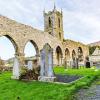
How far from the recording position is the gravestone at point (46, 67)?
12.1 metres

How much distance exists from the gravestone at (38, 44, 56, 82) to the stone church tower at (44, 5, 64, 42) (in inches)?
1378

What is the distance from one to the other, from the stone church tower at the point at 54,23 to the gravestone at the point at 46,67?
34990 millimetres

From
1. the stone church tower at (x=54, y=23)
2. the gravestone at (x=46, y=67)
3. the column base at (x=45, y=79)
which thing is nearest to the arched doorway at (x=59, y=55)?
the stone church tower at (x=54, y=23)

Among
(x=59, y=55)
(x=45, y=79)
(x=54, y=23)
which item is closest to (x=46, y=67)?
(x=45, y=79)

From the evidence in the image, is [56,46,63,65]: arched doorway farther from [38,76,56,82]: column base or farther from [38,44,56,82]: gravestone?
[38,76,56,82]: column base

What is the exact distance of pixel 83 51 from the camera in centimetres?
5450

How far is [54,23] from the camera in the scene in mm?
47938

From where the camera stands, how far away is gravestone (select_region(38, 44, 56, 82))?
12088 mm

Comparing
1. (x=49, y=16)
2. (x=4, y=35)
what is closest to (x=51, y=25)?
(x=49, y=16)

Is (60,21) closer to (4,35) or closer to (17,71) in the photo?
(4,35)

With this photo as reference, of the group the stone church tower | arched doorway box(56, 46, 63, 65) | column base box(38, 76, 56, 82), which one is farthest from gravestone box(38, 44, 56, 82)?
the stone church tower

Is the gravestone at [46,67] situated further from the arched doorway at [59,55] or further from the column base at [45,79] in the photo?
the arched doorway at [59,55]

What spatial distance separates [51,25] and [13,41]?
20.6 metres

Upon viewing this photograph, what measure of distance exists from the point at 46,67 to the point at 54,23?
3618 cm
